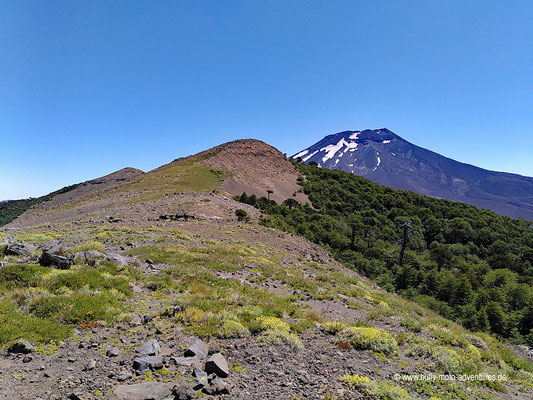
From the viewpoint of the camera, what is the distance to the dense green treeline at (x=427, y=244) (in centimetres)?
3111

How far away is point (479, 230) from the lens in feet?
226

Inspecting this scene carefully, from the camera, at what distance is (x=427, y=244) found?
220ft

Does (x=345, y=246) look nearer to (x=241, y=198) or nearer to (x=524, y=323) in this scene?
(x=241, y=198)

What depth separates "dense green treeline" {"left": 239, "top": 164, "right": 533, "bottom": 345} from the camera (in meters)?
31.1

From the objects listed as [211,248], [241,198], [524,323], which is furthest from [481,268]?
[211,248]

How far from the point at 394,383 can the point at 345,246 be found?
42911mm

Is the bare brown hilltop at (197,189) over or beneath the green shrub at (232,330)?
over

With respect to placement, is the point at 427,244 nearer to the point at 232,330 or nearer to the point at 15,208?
the point at 232,330

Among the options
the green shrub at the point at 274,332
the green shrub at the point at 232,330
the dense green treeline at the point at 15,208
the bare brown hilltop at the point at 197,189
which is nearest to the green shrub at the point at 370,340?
the green shrub at the point at 274,332

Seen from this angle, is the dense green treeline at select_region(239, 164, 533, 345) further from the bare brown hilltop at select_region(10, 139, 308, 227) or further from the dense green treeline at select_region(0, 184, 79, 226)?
the dense green treeline at select_region(0, 184, 79, 226)

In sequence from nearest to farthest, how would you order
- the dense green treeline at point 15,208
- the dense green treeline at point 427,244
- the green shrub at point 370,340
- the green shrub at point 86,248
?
the green shrub at point 370,340 < the green shrub at point 86,248 < the dense green treeline at point 427,244 < the dense green treeline at point 15,208

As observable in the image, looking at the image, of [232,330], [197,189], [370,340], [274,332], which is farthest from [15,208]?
[370,340]

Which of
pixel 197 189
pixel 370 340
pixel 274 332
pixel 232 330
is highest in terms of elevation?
pixel 197 189

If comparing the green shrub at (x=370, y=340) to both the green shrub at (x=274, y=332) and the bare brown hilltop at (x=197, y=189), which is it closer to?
the green shrub at (x=274, y=332)
